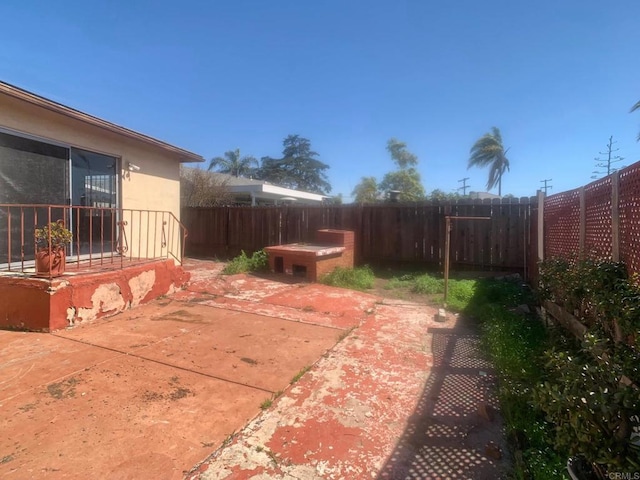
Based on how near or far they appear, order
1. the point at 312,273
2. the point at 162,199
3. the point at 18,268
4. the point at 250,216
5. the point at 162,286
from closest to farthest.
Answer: the point at 18,268, the point at 162,286, the point at 312,273, the point at 162,199, the point at 250,216

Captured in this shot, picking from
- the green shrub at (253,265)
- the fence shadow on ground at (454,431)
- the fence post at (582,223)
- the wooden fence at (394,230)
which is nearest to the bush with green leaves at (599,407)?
the fence shadow on ground at (454,431)

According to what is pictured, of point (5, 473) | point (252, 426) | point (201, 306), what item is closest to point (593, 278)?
point (252, 426)

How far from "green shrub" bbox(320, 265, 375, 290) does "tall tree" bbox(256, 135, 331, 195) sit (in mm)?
34895

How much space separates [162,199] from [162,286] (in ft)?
9.54

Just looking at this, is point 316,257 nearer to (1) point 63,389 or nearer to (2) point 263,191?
(1) point 63,389

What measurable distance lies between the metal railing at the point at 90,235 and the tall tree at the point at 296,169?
3423 centimetres

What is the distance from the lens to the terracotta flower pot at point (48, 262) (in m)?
3.97

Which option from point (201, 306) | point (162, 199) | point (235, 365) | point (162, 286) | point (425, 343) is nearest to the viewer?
point (235, 365)

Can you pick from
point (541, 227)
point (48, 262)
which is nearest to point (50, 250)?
point (48, 262)

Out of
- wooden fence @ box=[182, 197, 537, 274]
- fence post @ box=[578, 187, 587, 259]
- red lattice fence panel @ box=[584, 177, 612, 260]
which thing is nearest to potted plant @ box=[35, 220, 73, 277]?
red lattice fence panel @ box=[584, 177, 612, 260]

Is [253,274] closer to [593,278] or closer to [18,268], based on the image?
[18,268]

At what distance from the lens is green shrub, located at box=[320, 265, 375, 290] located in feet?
23.1

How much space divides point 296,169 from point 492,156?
21.8 metres

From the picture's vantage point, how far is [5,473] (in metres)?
1.76
